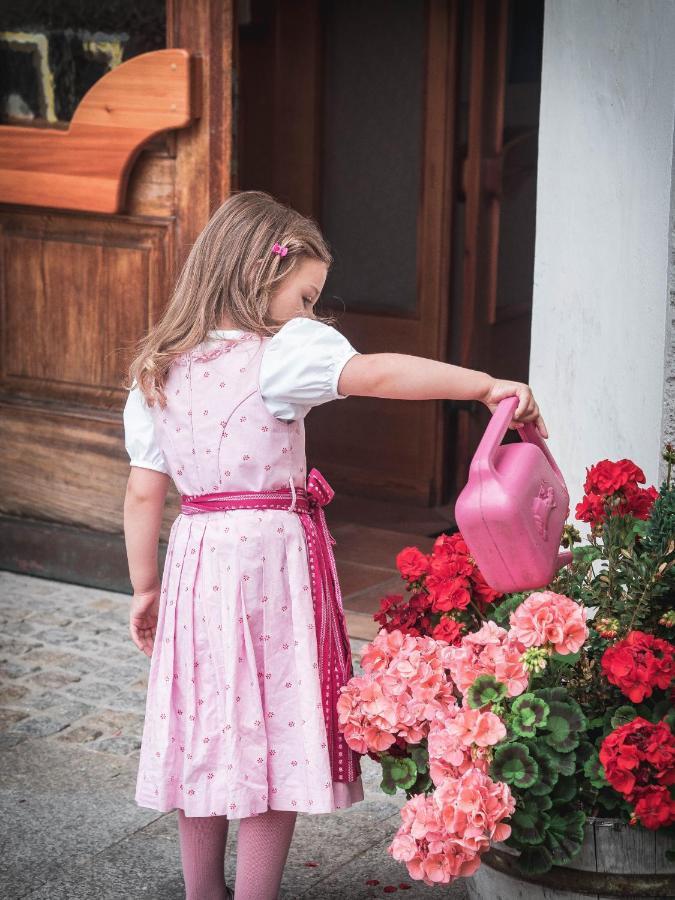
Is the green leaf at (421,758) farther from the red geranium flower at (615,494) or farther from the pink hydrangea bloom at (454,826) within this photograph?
the red geranium flower at (615,494)

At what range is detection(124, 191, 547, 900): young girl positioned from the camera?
267cm

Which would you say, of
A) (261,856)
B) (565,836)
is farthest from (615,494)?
(261,856)

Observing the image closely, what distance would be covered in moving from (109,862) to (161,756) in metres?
0.63

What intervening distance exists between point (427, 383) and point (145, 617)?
3.02 feet

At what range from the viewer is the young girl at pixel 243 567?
2.67 m

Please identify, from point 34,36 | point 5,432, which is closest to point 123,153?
point 34,36

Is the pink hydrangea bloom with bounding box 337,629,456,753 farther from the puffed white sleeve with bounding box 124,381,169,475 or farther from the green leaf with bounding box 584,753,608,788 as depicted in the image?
the puffed white sleeve with bounding box 124,381,169,475

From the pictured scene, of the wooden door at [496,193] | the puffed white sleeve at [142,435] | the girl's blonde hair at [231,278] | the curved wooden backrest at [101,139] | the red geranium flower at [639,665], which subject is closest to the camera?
the red geranium flower at [639,665]

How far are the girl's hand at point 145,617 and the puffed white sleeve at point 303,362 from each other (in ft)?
1.96

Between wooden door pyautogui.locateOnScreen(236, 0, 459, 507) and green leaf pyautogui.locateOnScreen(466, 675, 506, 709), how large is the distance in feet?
12.7

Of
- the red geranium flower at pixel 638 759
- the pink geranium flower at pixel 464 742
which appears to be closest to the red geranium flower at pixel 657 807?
the red geranium flower at pixel 638 759

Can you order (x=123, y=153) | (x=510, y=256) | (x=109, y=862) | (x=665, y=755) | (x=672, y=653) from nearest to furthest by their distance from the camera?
(x=665, y=755)
(x=672, y=653)
(x=109, y=862)
(x=123, y=153)
(x=510, y=256)

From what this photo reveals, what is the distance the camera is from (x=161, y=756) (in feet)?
8.98

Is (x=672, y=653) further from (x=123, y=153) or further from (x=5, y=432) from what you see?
(x=5, y=432)
